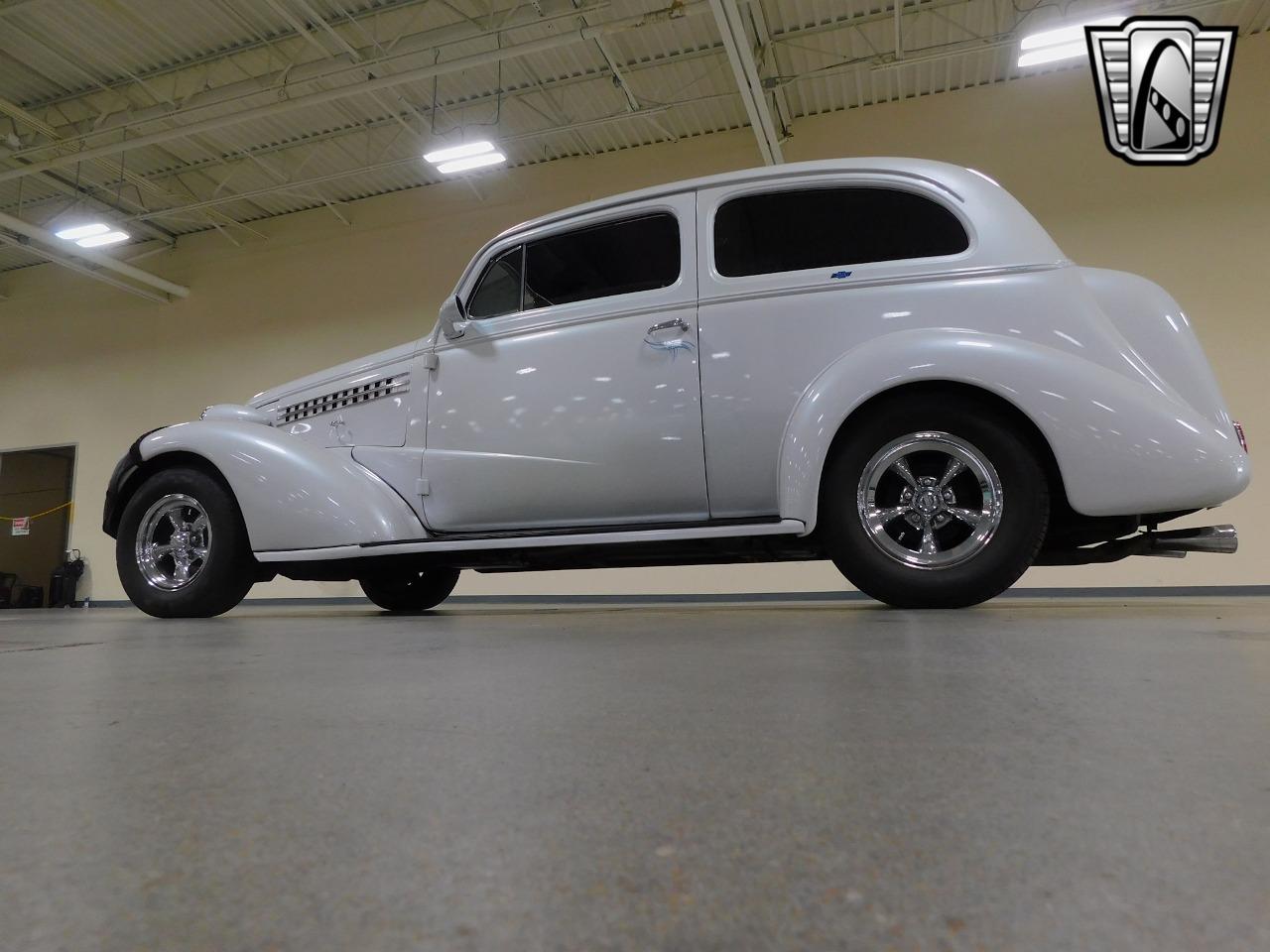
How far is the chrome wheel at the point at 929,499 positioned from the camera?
237 centimetres

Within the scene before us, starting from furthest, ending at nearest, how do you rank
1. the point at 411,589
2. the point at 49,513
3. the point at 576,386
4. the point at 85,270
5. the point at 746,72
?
the point at 49,513
the point at 85,270
the point at 746,72
the point at 411,589
the point at 576,386

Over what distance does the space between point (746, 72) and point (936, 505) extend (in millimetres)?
5803

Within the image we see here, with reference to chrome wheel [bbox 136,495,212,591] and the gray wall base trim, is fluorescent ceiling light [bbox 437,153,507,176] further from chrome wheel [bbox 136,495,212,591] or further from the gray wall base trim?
chrome wheel [bbox 136,495,212,591]

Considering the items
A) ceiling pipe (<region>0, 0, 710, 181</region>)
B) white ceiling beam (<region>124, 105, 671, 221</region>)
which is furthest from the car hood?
white ceiling beam (<region>124, 105, 671, 221</region>)

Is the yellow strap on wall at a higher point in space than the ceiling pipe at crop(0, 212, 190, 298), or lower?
lower

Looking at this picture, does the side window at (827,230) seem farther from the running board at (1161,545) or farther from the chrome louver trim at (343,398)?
the chrome louver trim at (343,398)

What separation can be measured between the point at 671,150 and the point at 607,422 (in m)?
7.54

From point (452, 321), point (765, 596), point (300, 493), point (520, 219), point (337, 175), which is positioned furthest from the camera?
point (520, 219)

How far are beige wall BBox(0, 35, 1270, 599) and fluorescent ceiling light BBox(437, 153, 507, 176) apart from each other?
3.76 ft

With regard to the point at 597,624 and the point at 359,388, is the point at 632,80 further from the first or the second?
the point at 597,624

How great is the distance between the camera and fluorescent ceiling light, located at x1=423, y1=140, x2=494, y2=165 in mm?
8336

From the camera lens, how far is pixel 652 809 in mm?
611

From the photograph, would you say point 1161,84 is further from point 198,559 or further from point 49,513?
point 49,513

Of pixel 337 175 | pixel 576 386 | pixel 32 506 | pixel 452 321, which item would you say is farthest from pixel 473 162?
pixel 32 506
